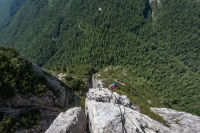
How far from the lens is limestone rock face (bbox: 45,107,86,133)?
481 inches

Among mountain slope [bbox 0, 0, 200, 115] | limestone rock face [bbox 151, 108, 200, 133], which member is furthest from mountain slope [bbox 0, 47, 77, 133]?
mountain slope [bbox 0, 0, 200, 115]

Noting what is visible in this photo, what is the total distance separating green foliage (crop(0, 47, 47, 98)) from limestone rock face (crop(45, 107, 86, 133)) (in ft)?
25.6

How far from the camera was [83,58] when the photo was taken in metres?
123

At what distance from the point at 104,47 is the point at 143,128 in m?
125

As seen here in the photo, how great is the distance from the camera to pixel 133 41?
142250 millimetres

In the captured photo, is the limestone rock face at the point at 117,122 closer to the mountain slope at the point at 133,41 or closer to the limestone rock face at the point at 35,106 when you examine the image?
the limestone rock face at the point at 35,106

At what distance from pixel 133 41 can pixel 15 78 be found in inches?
5680

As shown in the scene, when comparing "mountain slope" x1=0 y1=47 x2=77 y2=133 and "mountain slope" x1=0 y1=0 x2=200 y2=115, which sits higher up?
"mountain slope" x1=0 y1=0 x2=200 y2=115

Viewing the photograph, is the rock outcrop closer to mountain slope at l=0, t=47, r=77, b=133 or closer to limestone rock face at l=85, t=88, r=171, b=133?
limestone rock face at l=85, t=88, r=171, b=133

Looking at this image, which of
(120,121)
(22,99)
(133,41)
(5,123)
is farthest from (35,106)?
(133,41)

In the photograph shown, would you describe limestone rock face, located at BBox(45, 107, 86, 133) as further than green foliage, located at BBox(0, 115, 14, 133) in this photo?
No

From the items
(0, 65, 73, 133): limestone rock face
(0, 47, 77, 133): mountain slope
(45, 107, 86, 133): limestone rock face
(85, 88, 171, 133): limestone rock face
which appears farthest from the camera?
(0, 65, 73, 133): limestone rock face

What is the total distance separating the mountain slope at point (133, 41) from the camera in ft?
318

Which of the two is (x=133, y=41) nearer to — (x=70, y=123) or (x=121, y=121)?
(x=121, y=121)
